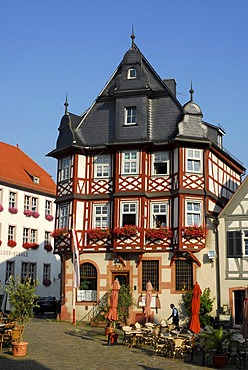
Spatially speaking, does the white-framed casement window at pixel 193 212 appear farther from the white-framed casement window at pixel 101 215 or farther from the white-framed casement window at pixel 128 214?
the white-framed casement window at pixel 101 215

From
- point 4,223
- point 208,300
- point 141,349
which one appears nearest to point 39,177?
point 4,223

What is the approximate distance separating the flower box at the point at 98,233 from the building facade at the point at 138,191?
2.1 inches

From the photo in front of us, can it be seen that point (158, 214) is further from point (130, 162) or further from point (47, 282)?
point (47, 282)

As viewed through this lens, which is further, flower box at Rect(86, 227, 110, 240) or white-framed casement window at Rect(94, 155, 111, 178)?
white-framed casement window at Rect(94, 155, 111, 178)

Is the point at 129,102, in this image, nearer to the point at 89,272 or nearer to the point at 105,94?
the point at 105,94

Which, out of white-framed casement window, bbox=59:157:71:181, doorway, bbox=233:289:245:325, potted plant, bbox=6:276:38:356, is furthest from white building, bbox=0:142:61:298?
potted plant, bbox=6:276:38:356

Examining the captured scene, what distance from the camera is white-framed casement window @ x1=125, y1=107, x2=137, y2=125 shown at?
3278 centimetres

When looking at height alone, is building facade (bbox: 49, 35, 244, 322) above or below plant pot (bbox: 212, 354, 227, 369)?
above

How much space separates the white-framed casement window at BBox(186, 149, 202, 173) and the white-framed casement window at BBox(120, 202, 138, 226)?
11.6 feet

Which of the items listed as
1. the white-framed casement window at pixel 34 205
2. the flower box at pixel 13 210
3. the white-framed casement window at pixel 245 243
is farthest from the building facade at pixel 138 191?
the white-framed casement window at pixel 34 205

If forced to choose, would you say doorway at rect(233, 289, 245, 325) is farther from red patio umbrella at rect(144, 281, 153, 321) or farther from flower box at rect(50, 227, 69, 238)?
flower box at rect(50, 227, 69, 238)

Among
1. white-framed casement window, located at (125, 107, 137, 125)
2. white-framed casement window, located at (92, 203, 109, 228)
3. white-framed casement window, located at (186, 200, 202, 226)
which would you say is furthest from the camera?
white-framed casement window, located at (125, 107, 137, 125)

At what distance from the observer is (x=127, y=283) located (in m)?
31.2

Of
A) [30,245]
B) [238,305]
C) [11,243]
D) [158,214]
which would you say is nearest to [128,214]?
[158,214]
